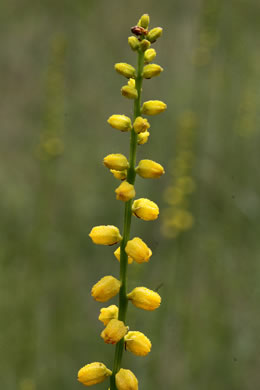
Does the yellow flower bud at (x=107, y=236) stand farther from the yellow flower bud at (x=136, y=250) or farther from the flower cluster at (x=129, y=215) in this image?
the yellow flower bud at (x=136, y=250)

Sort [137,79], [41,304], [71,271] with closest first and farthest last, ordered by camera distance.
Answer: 1. [137,79]
2. [41,304]
3. [71,271]

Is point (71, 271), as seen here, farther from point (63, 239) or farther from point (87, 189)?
point (87, 189)

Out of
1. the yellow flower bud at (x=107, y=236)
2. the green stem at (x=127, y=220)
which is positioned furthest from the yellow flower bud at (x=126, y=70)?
the yellow flower bud at (x=107, y=236)

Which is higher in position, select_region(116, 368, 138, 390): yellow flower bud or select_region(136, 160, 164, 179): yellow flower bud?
select_region(136, 160, 164, 179): yellow flower bud

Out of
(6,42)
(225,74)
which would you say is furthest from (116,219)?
(6,42)

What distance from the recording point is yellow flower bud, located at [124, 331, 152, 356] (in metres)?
2.38

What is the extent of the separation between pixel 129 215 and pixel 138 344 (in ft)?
1.97

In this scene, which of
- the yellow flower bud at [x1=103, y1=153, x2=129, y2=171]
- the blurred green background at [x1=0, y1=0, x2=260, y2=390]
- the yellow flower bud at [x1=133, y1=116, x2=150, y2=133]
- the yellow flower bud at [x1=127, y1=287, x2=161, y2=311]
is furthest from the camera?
the blurred green background at [x1=0, y1=0, x2=260, y2=390]

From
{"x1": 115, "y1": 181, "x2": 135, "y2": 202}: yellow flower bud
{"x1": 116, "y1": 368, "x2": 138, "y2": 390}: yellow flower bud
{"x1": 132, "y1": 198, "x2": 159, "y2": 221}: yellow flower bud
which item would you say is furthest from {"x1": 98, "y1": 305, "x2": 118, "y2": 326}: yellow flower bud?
{"x1": 115, "y1": 181, "x2": 135, "y2": 202}: yellow flower bud

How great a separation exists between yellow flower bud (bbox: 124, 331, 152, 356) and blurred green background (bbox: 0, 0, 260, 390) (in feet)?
6.79

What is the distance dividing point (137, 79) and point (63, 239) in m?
6.23

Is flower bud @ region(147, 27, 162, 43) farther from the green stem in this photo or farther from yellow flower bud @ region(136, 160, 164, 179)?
yellow flower bud @ region(136, 160, 164, 179)

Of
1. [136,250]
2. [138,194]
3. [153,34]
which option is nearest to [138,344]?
[136,250]

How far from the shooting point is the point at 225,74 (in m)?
7.61
